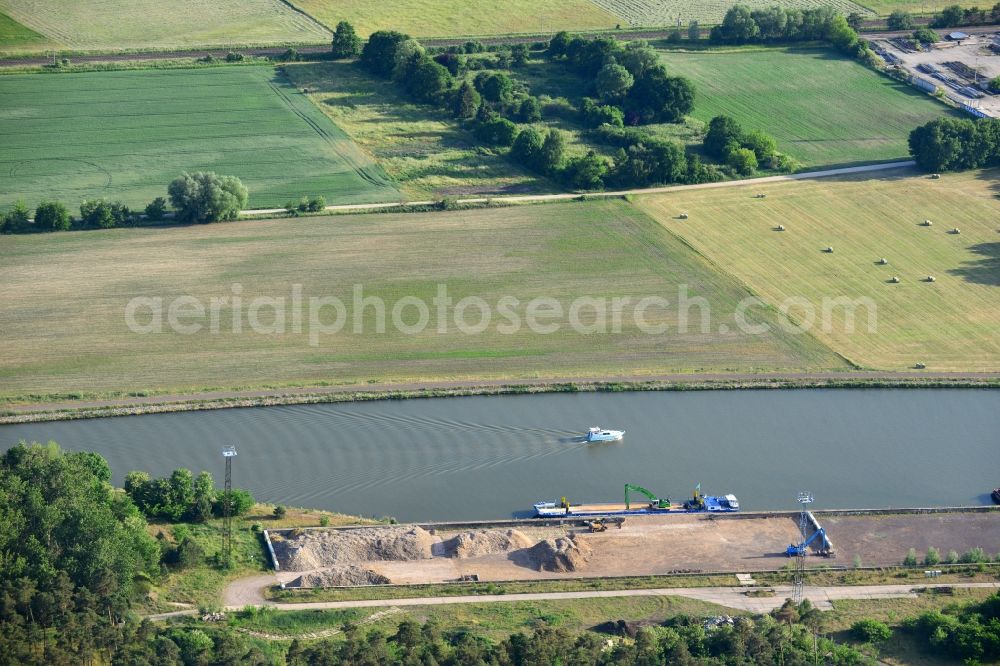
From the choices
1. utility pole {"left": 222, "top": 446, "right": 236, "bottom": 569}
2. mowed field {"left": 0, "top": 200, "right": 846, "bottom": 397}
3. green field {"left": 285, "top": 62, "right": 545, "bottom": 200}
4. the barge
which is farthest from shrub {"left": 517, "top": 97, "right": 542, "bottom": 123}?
utility pole {"left": 222, "top": 446, "right": 236, "bottom": 569}

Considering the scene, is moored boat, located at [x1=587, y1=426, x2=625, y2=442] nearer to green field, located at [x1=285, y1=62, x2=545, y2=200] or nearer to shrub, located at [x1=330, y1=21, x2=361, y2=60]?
green field, located at [x1=285, y1=62, x2=545, y2=200]

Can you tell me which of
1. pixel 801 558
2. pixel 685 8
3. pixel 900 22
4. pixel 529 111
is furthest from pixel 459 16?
pixel 801 558

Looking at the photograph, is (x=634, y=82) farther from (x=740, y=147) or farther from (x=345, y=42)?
(x=345, y=42)

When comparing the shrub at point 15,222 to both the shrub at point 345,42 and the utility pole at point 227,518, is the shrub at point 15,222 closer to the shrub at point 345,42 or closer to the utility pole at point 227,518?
the utility pole at point 227,518

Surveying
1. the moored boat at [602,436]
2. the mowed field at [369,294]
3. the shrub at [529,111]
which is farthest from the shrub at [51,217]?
the moored boat at [602,436]

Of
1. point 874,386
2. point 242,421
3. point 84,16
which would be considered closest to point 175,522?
point 242,421
